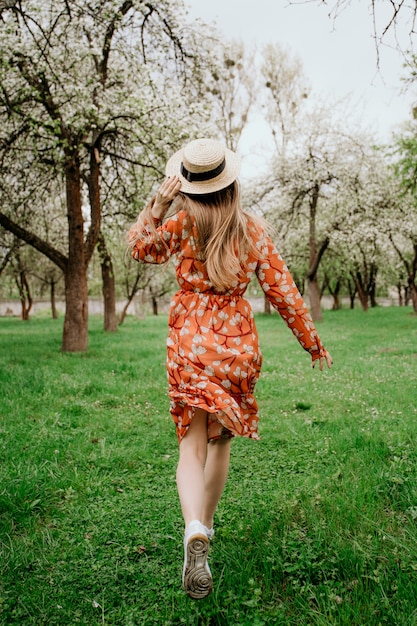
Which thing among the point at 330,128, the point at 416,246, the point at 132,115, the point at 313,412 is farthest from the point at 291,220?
the point at 313,412

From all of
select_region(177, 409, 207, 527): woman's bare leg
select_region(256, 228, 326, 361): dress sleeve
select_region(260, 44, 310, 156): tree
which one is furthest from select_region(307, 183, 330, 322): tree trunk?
select_region(177, 409, 207, 527): woman's bare leg

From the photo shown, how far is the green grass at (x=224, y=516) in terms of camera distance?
2.57 meters

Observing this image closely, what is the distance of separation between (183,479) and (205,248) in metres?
1.23

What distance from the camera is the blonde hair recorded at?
8.98ft

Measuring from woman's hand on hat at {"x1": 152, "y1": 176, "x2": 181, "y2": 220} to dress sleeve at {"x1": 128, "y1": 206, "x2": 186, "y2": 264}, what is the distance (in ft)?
0.19

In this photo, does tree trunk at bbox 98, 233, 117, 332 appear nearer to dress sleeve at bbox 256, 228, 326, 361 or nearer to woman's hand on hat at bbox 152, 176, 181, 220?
woman's hand on hat at bbox 152, 176, 181, 220

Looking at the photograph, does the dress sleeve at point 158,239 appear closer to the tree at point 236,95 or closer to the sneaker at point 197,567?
the sneaker at point 197,567

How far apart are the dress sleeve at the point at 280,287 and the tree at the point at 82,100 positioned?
7824 millimetres

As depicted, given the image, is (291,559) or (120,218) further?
(120,218)

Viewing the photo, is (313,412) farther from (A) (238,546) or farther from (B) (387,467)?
(A) (238,546)

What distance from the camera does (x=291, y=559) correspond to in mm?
2902

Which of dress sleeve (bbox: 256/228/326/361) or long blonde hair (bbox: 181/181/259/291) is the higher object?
long blonde hair (bbox: 181/181/259/291)

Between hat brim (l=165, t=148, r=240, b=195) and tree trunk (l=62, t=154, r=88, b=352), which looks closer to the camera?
hat brim (l=165, t=148, r=240, b=195)

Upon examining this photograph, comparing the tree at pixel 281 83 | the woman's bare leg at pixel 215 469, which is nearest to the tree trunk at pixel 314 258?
the tree at pixel 281 83
